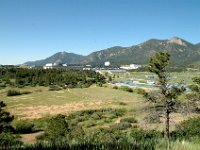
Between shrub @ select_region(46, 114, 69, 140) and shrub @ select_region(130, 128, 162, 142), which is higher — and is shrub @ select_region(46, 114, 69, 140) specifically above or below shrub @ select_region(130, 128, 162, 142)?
below

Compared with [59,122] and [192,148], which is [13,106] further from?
[192,148]

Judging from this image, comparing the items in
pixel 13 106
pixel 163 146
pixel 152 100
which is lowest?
pixel 13 106

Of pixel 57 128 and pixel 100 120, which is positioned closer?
pixel 57 128

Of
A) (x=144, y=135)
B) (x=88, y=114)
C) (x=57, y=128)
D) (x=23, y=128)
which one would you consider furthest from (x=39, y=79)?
(x=144, y=135)

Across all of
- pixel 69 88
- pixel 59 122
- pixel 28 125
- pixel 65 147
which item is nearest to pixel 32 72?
pixel 69 88

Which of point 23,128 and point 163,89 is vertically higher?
point 163,89

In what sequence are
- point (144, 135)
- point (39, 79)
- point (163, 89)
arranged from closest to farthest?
1. point (144, 135)
2. point (163, 89)
3. point (39, 79)

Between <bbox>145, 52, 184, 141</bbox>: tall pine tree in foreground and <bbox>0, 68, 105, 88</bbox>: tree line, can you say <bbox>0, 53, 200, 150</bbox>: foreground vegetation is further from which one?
<bbox>0, 68, 105, 88</bbox>: tree line

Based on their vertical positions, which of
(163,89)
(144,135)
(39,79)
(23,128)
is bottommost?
(23,128)

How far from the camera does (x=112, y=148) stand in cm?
499

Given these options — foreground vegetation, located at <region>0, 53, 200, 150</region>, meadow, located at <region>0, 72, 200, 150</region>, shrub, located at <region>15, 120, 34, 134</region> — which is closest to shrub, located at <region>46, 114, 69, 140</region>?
foreground vegetation, located at <region>0, 53, 200, 150</region>

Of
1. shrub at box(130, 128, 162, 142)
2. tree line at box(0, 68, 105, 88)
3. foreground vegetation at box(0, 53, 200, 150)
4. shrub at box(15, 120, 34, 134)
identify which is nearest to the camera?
foreground vegetation at box(0, 53, 200, 150)

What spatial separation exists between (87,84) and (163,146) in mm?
142320

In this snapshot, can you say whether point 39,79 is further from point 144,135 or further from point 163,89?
point 144,135
